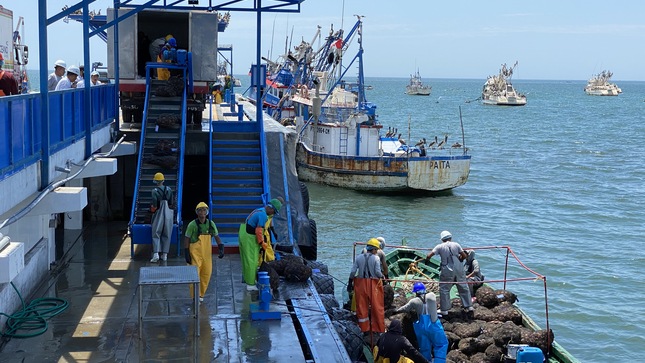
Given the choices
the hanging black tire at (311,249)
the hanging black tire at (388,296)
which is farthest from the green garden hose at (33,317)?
the hanging black tire at (311,249)

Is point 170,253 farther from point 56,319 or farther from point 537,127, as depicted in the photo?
point 537,127

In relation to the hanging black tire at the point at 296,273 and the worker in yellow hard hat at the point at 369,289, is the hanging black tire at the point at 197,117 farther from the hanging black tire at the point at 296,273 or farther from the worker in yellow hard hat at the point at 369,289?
the worker in yellow hard hat at the point at 369,289

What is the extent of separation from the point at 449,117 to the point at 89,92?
99225 mm

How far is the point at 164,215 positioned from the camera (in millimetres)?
14414

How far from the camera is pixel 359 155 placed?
3744 centimetres

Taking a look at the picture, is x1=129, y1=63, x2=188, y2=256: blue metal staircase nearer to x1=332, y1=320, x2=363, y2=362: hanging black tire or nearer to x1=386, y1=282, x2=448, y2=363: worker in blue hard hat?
x1=332, y1=320, x2=363, y2=362: hanging black tire

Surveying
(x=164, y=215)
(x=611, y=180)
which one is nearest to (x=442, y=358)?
(x=164, y=215)

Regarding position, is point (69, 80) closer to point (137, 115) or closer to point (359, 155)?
point (137, 115)

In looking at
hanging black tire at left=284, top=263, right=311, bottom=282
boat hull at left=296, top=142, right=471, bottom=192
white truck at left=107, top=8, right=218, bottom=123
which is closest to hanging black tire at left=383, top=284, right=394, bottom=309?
A: hanging black tire at left=284, top=263, right=311, bottom=282

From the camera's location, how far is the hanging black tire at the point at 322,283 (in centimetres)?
1464

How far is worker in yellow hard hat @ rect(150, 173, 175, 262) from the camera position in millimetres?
14391

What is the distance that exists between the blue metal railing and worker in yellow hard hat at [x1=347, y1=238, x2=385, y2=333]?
502cm

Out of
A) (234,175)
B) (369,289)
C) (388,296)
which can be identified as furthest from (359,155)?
(369,289)

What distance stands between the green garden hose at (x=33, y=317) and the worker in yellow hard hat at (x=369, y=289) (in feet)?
14.8
